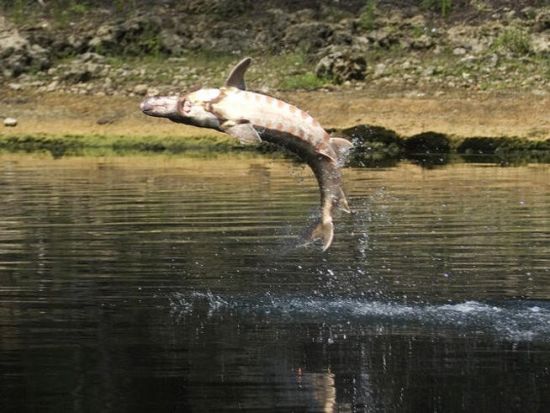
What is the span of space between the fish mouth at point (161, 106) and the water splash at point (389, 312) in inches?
94.2

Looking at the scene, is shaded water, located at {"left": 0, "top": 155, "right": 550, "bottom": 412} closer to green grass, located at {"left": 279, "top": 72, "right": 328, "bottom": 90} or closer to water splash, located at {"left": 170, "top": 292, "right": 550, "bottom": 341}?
water splash, located at {"left": 170, "top": 292, "right": 550, "bottom": 341}

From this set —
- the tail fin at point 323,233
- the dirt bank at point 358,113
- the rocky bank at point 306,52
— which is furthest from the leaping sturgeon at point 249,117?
the rocky bank at point 306,52

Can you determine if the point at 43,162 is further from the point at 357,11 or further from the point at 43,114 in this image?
the point at 357,11

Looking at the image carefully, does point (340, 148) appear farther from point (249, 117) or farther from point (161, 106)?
point (161, 106)

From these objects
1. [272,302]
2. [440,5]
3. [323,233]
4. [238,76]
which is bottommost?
[440,5]

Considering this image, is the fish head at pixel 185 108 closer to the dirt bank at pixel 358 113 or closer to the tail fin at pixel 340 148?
the tail fin at pixel 340 148

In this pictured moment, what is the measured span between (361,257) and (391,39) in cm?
2592

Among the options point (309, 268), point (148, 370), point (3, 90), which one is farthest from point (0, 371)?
point (3, 90)

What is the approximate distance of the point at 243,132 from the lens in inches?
395

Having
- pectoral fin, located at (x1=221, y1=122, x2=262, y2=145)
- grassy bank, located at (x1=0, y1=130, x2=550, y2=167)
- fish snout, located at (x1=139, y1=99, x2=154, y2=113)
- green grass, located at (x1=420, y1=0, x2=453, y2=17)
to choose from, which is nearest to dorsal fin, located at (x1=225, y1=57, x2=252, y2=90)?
pectoral fin, located at (x1=221, y1=122, x2=262, y2=145)

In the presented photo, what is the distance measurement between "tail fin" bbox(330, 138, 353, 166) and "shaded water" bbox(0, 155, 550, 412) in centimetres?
144

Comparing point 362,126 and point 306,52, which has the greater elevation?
point 306,52

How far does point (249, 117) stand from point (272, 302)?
2.83 m

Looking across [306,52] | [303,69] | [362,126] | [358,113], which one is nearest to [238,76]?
[362,126]
